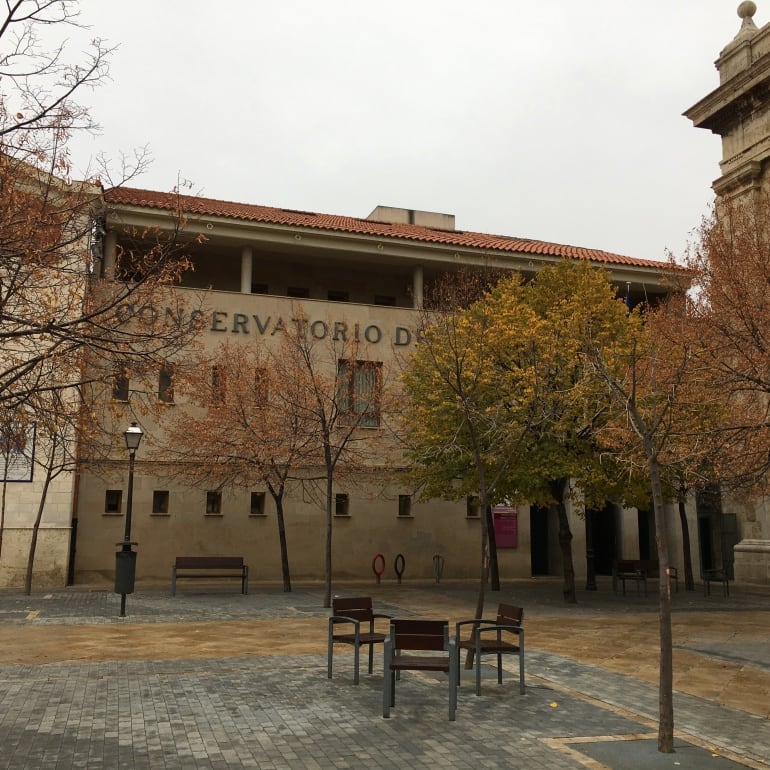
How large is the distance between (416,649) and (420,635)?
0.56 ft

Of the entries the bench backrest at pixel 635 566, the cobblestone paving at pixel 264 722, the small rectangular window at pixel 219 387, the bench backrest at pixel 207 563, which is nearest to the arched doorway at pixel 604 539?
the bench backrest at pixel 635 566

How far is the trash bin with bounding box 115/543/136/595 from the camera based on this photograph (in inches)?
659

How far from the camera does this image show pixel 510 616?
10.5 metres

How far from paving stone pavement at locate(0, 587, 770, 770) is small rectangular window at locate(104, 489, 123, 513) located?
583 inches

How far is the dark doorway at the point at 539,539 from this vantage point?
33.7 m

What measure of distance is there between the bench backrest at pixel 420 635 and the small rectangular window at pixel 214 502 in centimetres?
1867

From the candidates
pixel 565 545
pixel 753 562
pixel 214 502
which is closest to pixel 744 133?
pixel 753 562

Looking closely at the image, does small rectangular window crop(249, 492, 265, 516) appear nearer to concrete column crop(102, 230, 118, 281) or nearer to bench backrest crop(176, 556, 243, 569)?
bench backrest crop(176, 556, 243, 569)

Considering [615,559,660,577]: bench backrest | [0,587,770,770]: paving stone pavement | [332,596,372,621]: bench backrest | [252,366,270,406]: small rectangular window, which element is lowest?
[0,587,770,770]: paving stone pavement

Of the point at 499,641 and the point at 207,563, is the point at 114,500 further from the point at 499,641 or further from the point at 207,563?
the point at 499,641

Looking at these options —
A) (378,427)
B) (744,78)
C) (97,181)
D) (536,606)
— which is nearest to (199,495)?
(378,427)

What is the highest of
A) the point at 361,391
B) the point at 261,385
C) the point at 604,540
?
the point at 361,391

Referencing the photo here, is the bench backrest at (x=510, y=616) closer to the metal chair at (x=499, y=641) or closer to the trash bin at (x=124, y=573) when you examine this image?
the metal chair at (x=499, y=641)

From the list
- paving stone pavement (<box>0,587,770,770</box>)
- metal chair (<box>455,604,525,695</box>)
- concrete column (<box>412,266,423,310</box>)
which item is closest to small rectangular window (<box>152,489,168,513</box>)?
concrete column (<box>412,266,423,310</box>)
